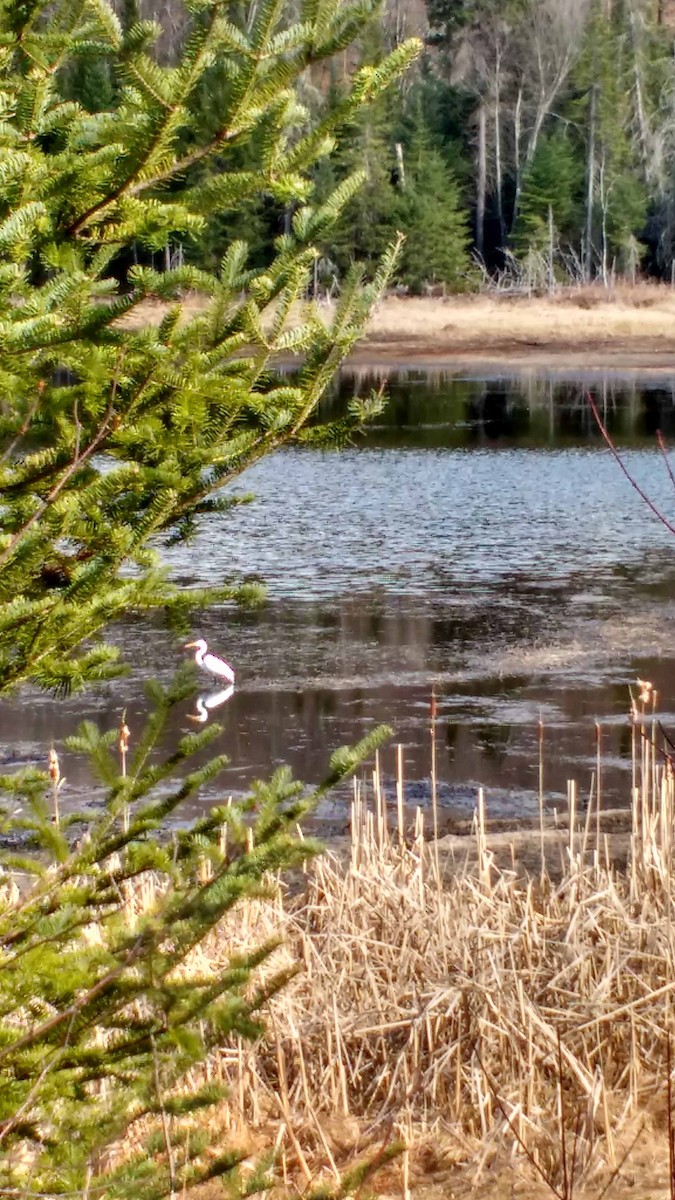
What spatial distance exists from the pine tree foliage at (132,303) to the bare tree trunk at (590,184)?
5983 cm

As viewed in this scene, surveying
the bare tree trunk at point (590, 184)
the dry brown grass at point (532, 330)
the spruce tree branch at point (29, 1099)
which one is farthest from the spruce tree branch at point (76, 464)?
the bare tree trunk at point (590, 184)

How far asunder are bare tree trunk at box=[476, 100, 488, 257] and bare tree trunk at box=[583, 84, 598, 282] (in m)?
4.37

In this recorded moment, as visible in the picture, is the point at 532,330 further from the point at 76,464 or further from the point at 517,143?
the point at 76,464

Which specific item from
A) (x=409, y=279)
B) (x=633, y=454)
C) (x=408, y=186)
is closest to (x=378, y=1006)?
(x=633, y=454)

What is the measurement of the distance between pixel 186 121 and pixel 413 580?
13.7 meters

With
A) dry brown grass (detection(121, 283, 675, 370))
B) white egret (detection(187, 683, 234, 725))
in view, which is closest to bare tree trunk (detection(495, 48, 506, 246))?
dry brown grass (detection(121, 283, 675, 370))

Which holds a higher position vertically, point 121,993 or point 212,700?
point 121,993

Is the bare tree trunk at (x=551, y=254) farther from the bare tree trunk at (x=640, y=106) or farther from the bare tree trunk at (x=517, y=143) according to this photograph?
the bare tree trunk at (x=640, y=106)

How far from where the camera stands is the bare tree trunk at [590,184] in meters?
62.7

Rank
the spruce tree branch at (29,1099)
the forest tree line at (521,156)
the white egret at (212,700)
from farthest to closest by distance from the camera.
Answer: the forest tree line at (521,156) → the white egret at (212,700) → the spruce tree branch at (29,1099)

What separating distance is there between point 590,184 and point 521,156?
7565mm

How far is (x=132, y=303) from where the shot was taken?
284 cm

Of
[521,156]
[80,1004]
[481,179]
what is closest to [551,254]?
→ [481,179]

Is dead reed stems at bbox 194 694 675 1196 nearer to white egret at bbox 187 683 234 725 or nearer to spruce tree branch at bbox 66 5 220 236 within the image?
spruce tree branch at bbox 66 5 220 236
